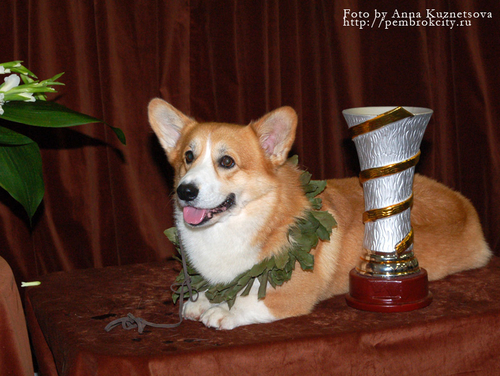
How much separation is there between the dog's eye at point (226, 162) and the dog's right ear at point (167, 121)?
30 cm

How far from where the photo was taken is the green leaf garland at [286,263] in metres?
1.79

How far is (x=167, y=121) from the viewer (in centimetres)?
207

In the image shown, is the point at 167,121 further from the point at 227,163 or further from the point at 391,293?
the point at 391,293

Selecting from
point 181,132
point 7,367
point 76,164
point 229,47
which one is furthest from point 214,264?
point 229,47

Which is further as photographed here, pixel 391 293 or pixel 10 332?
pixel 391 293

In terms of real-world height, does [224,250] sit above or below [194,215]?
below

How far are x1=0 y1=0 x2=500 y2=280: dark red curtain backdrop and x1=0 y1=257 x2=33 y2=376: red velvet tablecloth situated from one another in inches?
43.1

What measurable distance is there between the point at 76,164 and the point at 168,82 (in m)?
0.62

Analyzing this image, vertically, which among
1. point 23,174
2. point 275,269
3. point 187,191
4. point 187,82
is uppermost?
point 187,82

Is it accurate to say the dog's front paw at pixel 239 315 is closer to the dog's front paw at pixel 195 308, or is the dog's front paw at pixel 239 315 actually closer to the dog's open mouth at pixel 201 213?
the dog's front paw at pixel 195 308

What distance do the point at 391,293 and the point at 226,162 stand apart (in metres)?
0.72

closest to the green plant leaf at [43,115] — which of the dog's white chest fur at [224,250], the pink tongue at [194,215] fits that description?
the pink tongue at [194,215]

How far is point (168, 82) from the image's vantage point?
269 cm

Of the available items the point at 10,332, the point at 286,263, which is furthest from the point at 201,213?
the point at 10,332
